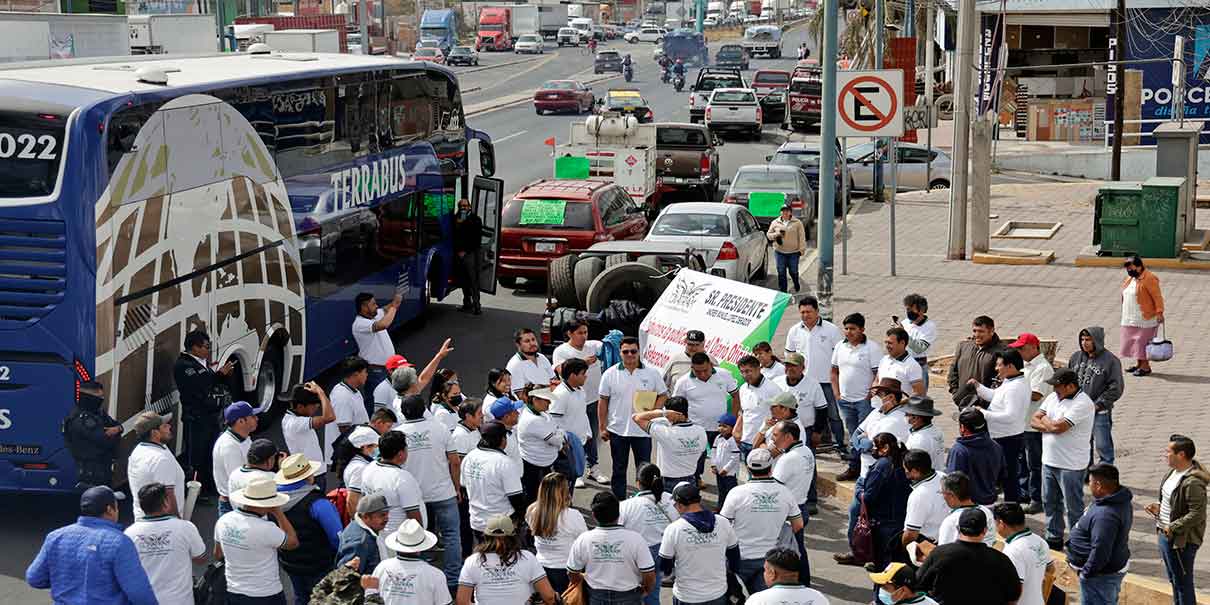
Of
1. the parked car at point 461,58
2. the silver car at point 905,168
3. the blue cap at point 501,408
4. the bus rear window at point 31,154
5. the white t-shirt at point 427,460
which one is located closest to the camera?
the white t-shirt at point 427,460

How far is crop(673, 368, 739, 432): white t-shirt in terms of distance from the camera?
12.0 meters

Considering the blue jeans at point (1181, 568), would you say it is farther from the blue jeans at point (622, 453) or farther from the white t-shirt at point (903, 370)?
the blue jeans at point (622, 453)

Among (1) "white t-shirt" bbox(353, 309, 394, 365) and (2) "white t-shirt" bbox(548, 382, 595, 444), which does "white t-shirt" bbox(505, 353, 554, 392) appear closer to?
(2) "white t-shirt" bbox(548, 382, 595, 444)

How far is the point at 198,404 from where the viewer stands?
40.8 feet

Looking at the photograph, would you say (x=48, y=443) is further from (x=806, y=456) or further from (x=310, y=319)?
(x=806, y=456)

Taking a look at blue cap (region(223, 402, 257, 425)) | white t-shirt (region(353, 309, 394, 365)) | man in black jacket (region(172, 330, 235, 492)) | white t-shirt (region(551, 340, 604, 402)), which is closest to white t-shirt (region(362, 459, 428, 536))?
blue cap (region(223, 402, 257, 425))

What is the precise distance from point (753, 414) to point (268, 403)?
563 cm

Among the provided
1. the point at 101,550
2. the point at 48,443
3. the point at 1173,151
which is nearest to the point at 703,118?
the point at 1173,151

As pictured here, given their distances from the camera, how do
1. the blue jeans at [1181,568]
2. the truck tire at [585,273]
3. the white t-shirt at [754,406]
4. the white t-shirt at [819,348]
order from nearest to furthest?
the blue jeans at [1181,568], the white t-shirt at [754,406], the white t-shirt at [819,348], the truck tire at [585,273]

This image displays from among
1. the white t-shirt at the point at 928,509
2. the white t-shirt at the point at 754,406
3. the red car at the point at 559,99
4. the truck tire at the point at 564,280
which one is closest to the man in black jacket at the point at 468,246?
the truck tire at the point at 564,280

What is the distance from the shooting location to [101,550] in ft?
26.2

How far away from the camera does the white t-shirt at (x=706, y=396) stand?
1195 centimetres

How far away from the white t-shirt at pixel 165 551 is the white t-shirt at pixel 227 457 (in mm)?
1588

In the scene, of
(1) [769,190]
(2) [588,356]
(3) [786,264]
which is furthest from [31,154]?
(1) [769,190]
